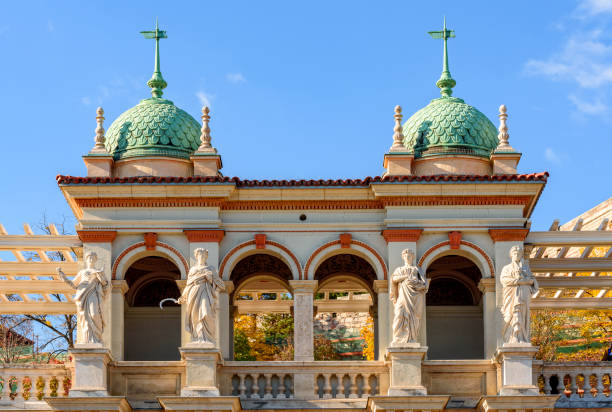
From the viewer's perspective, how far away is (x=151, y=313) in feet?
112

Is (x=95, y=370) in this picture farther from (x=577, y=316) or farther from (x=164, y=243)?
(x=577, y=316)

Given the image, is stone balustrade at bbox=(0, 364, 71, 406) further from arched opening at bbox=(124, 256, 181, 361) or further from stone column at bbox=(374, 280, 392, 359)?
stone column at bbox=(374, 280, 392, 359)

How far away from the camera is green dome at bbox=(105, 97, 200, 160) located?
3244 cm

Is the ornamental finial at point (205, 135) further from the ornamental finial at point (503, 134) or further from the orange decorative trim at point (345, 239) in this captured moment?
the ornamental finial at point (503, 134)

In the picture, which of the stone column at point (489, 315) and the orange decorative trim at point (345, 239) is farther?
the orange decorative trim at point (345, 239)

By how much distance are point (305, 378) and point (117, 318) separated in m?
4.17

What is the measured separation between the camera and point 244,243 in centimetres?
3134

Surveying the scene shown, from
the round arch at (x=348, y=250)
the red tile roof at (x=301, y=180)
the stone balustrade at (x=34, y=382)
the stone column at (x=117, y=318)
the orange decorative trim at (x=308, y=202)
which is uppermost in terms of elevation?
the red tile roof at (x=301, y=180)

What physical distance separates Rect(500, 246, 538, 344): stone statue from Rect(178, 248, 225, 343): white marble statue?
235 inches

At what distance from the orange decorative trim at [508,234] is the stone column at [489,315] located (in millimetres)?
908

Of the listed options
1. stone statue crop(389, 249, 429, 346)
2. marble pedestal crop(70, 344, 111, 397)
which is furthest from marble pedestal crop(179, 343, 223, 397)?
stone statue crop(389, 249, 429, 346)

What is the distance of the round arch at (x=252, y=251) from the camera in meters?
31.2

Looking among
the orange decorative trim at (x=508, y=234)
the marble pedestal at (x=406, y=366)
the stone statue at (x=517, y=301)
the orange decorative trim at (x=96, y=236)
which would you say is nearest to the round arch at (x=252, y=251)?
the orange decorative trim at (x=96, y=236)

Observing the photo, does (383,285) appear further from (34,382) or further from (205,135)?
(34,382)
